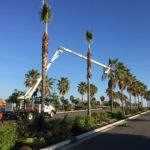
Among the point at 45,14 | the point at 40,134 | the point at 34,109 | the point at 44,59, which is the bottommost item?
the point at 40,134

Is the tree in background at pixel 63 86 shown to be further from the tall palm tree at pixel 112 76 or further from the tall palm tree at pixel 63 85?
the tall palm tree at pixel 112 76

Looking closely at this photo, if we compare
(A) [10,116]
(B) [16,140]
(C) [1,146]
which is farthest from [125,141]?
(A) [10,116]

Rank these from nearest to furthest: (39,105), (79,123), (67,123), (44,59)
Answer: (67,123) → (44,59) → (79,123) → (39,105)

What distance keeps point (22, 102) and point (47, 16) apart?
59.1ft

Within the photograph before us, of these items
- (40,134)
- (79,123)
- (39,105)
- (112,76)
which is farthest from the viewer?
(112,76)

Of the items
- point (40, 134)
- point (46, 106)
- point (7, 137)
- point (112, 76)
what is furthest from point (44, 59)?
point (112, 76)

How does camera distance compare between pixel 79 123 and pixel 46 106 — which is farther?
pixel 46 106

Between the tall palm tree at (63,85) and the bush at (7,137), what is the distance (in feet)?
295

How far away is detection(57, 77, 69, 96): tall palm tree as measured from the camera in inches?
4117

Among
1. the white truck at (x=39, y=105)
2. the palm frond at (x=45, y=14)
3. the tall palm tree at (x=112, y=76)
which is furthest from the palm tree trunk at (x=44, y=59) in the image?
the tall palm tree at (x=112, y=76)

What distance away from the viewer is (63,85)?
343 feet

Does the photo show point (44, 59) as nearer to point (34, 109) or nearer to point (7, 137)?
point (7, 137)

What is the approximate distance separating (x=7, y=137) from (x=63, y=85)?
91562 mm

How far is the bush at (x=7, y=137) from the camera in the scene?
1263 cm
